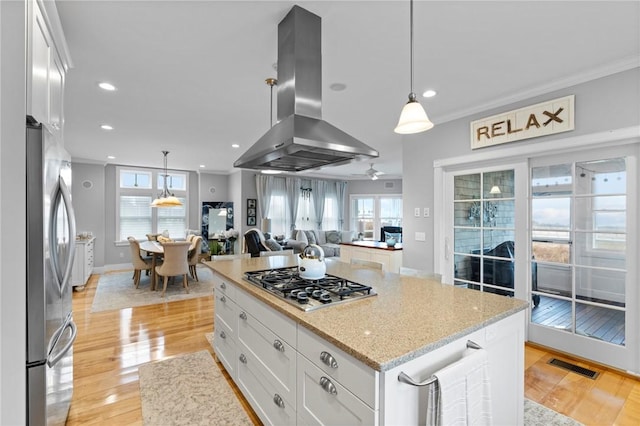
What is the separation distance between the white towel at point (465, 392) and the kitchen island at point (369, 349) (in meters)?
0.08

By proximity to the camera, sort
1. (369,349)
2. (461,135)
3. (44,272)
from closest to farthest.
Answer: (369,349), (44,272), (461,135)

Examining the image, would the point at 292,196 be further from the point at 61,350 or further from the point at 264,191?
the point at 61,350

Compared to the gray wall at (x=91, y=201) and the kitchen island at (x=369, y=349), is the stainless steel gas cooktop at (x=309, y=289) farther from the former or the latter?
the gray wall at (x=91, y=201)

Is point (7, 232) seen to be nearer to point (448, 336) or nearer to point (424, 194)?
point (448, 336)

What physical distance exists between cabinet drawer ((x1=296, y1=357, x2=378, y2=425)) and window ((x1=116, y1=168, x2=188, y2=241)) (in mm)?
7654

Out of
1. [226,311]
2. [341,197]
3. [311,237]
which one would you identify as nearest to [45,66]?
[226,311]

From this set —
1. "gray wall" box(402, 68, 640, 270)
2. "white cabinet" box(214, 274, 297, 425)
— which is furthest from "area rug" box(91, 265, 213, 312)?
"gray wall" box(402, 68, 640, 270)

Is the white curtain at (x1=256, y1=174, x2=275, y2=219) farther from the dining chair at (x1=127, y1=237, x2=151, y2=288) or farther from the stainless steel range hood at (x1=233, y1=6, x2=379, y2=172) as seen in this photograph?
the stainless steel range hood at (x1=233, y1=6, x2=379, y2=172)

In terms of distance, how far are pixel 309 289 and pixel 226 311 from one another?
101cm

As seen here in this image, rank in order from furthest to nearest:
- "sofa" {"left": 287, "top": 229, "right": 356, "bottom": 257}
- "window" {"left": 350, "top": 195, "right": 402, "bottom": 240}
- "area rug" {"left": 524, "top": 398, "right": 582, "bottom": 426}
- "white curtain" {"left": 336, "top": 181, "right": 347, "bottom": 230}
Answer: "white curtain" {"left": 336, "top": 181, "right": 347, "bottom": 230}
"window" {"left": 350, "top": 195, "right": 402, "bottom": 240}
"sofa" {"left": 287, "top": 229, "right": 356, "bottom": 257}
"area rug" {"left": 524, "top": 398, "right": 582, "bottom": 426}

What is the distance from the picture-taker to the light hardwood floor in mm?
2094

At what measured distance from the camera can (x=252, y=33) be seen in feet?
6.75

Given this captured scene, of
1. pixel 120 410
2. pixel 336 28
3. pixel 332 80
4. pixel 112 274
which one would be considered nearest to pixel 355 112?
pixel 332 80

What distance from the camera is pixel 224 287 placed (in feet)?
8.27
